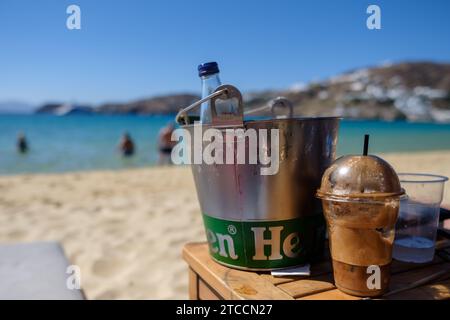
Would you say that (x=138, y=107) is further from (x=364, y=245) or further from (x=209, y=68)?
(x=364, y=245)

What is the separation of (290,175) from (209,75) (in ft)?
1.28

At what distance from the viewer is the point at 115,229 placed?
10.3 ft

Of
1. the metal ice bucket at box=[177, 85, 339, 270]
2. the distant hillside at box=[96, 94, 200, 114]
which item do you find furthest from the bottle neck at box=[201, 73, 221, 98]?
the distant hillside at box=[96, 94, 200, 114]

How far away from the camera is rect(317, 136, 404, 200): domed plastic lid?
0.76m

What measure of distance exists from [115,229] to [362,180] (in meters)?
2.75

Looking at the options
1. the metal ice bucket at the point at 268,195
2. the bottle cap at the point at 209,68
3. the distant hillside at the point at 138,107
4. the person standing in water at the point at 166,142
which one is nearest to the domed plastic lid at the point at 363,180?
the metal ice bucket at the point at 268,195

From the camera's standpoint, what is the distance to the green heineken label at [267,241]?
938mm

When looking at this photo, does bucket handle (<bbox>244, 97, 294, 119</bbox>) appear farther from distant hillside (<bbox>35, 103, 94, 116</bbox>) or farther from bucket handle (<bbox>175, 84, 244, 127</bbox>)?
distant hillside (<bbox>35, 103, 94, 116</bbox>)

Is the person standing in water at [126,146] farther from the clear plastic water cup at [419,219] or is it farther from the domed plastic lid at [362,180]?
the domed plastic lid at [362,180]

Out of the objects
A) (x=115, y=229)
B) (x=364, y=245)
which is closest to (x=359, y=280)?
(x=364, y=245)

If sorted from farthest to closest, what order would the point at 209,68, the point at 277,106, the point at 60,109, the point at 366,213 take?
the point at 60,109, the point at 277,106, the point at 209,68, the point at 366,213

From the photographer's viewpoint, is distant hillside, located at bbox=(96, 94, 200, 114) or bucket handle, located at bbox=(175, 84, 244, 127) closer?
bucket handle, located at bbox=(175, 84, 244, 127)
